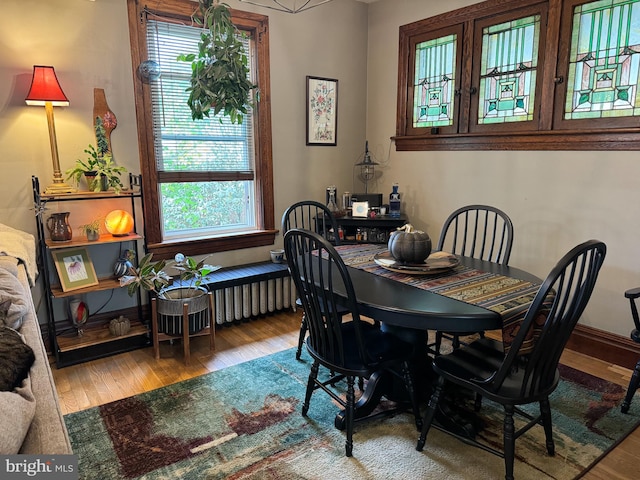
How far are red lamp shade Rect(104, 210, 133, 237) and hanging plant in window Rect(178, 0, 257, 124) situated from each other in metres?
0.85

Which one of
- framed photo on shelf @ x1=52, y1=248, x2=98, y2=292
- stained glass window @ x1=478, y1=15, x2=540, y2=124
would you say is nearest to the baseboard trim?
stained glass window @ x1=478, y1=15, x2=540, y2=124

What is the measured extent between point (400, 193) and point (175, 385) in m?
2.56

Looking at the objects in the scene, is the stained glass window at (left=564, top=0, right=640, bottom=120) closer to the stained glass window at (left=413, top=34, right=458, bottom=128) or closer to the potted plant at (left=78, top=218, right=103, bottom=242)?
the stained glass window at (left=413, top=34, right=458, bottom=128)

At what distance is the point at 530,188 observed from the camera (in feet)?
10.8

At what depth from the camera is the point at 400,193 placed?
4.25m

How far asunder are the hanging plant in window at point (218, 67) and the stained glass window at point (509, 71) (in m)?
1.86

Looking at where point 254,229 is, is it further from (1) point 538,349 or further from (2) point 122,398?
(1) point 538,349

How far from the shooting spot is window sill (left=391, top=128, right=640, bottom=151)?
9.23 feet

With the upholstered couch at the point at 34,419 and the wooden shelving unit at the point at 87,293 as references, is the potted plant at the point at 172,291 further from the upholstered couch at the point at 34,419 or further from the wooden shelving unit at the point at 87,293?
the upholstered couch at the point at 34,419

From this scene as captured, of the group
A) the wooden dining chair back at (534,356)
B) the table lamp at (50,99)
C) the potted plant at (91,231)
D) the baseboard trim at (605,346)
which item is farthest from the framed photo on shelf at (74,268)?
the baseboard trim at (605,346)

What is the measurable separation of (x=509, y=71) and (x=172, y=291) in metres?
2.87

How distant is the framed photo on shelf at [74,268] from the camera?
2.93 metres

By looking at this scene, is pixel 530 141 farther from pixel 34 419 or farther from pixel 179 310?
pixel 34 419

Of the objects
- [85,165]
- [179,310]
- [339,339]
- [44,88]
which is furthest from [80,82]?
[339,339]
